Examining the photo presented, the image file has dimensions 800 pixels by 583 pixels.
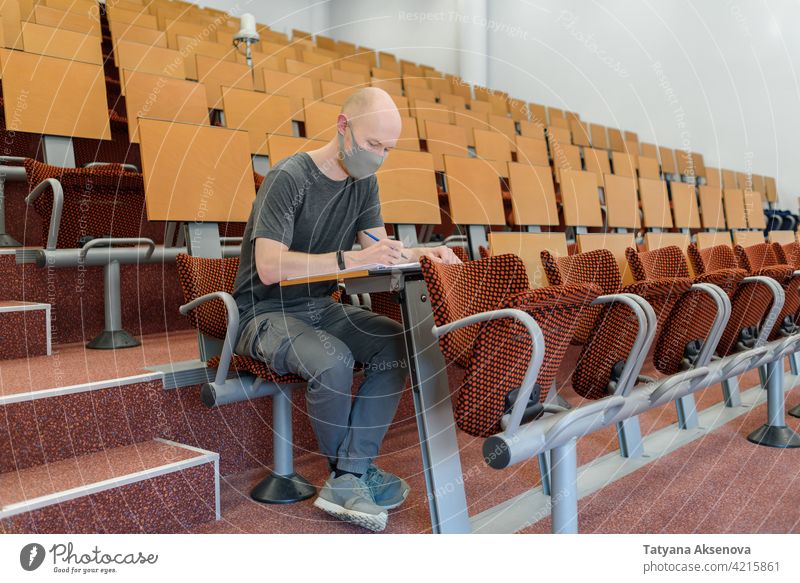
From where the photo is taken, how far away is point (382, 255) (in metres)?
1.30

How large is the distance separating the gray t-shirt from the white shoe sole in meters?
0.44

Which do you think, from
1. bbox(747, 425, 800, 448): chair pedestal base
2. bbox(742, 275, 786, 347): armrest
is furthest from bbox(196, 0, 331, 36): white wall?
bbox(747, 425, 800, 448): chair pedestal base

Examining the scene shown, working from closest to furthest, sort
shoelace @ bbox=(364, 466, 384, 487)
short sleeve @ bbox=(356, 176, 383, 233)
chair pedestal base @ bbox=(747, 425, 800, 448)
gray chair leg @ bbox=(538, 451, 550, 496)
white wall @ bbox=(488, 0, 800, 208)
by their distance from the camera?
shoelace @ bbox=(364, 466, 384, 487), gray chair leg @ bbox=(538, 451, 550, 496), short sleeve @ bbox=(356, 176, 383, 233), chair pedestal base @ bbox=(747, 425, 800, 448), white wall @ bbox=(488, 0, 800, 208)

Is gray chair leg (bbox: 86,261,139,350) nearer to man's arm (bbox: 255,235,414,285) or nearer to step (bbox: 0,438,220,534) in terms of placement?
step (bbox: 0,438,220,534)

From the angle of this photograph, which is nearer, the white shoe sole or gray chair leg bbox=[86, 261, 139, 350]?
the white shoe sole

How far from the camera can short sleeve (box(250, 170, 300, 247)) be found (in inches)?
57.9

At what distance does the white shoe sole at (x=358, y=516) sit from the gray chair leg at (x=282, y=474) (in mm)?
150

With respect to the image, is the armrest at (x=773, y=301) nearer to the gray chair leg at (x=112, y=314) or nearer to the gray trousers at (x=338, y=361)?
the gray trousers at (x=338, y=361)

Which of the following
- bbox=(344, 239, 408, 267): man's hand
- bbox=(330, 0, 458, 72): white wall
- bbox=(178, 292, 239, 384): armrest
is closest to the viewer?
bbox=(344, 239, 408, 267): man's hand

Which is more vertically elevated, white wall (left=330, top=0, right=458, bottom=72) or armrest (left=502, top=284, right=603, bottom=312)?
white wall (left=330, top=0, right=458, bottom=72)

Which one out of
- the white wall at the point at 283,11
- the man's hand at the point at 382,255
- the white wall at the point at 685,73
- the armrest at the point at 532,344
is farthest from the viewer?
the white wall at the point at 283,11

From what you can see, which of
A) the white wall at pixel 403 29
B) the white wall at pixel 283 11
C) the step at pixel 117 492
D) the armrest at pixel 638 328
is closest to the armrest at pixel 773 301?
the armrest at pixel 638 328

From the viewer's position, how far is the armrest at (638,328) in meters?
1.31
